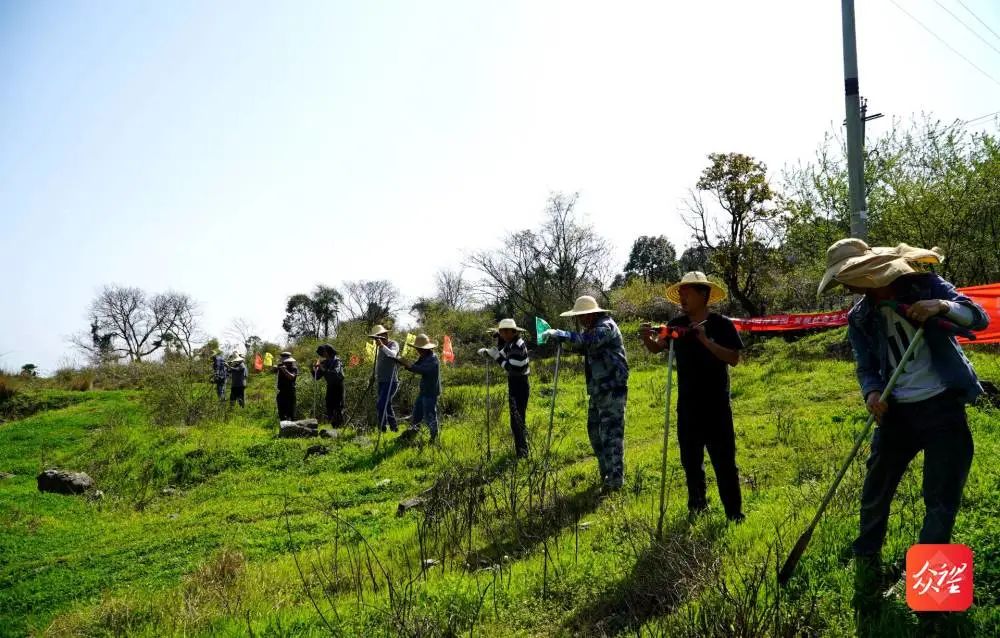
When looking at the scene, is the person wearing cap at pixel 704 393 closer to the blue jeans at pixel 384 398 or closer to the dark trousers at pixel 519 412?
the dark trousers at pixel 519 412

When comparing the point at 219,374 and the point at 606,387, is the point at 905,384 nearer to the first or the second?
the point at 606,387

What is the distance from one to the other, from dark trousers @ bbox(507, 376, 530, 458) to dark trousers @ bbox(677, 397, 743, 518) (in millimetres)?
3821

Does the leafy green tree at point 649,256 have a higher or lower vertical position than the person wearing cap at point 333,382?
higher

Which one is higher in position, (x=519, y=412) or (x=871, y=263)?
(x=871, y=263)

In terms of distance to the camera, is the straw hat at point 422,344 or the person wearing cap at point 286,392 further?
the person wearing cap at point 286,392

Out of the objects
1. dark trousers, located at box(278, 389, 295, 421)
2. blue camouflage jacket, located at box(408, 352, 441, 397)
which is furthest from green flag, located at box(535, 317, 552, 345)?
dark trousers, located at box(278, 389, 295, 421)

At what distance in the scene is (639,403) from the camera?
42.8ft

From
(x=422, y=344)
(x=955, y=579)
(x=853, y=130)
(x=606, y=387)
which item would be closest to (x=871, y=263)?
(x=955, y=579)

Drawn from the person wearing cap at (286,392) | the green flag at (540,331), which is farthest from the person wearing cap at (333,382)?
the green flag at (540,331)

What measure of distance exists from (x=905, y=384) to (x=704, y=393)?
1619 millimetres

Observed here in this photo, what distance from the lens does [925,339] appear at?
3.17m

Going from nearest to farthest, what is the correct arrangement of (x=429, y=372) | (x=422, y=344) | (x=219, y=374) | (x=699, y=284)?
(x=699, y=284)
(x=429, y=372)
(x=422, y=344)
(x=219, y=374)

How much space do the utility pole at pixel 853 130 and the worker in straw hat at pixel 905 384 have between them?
546cm

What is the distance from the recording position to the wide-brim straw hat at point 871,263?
3229 millimetres
